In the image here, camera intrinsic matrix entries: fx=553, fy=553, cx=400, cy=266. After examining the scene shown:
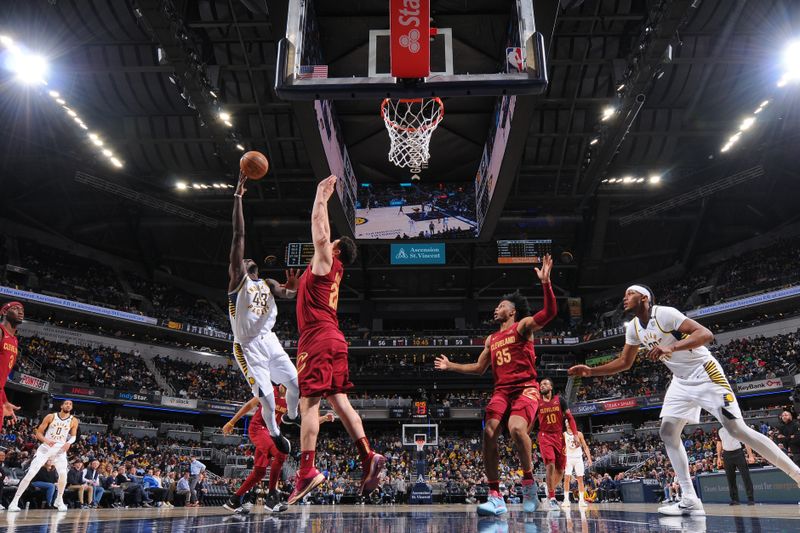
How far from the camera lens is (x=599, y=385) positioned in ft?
108

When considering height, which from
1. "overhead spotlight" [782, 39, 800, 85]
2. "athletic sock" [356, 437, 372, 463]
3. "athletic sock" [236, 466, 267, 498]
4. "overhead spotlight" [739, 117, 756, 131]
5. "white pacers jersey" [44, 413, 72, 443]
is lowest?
"athletic sock" [236, 466, 267, 498]

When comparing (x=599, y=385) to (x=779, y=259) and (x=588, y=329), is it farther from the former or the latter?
(x=779, y=259)

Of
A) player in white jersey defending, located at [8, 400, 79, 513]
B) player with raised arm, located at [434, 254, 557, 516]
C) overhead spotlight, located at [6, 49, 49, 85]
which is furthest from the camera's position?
overhead spotlight, located at [6, 49, 49, 85]

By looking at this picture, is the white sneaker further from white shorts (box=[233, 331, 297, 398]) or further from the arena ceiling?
the arena ceiling

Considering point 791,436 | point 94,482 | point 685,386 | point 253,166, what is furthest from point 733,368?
point 253,166

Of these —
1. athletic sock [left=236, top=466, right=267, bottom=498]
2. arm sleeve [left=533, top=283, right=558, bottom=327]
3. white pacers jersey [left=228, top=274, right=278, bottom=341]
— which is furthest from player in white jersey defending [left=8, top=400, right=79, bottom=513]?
arm sleeve [left=533, top=283, right=558, bottom=327]

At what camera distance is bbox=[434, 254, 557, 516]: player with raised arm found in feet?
18.4

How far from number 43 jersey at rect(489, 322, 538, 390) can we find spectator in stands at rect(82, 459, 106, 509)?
1098 centimetres

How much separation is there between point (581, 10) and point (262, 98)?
426 inches

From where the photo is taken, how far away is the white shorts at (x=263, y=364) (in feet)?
17.8

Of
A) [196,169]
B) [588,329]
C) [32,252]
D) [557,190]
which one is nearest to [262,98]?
[196,169]

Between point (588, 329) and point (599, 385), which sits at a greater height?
point (588, 329)

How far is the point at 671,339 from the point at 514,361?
1523 millimetres

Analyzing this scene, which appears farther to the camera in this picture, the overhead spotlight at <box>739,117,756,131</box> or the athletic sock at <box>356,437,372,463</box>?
the overhead spotlight at <box>739,117,756,131</box>
